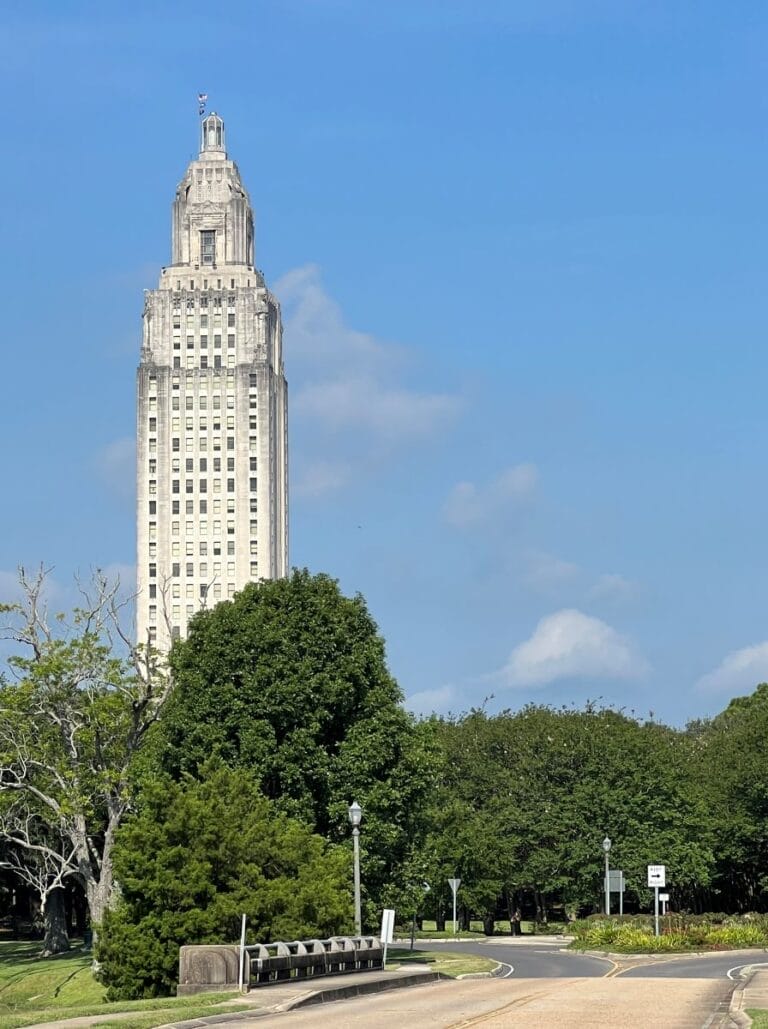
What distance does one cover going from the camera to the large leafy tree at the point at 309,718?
5119 cm

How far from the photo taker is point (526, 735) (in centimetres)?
9275

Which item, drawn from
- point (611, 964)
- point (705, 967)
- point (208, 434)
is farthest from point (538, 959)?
point (208, 434)

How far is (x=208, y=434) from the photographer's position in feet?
567

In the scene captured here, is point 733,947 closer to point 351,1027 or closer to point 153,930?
point 153,930

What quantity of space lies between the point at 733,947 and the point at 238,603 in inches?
925

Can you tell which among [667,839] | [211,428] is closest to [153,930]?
[667,839]

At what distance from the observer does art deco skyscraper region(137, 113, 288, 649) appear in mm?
169625

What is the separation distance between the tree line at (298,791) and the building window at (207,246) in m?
98.3

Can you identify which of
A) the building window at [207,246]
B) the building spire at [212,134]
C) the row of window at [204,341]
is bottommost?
the row of window at [204,341]

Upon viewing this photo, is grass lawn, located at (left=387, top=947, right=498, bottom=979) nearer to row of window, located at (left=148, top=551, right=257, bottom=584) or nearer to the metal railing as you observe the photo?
the metal railing

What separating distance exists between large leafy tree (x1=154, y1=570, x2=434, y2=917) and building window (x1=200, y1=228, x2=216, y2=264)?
13155 cm

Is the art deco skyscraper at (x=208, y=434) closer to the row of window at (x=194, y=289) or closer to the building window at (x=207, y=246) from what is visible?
the row of window at (x=194, y=289)

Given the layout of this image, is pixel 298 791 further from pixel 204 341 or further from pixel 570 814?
pixel 204 341

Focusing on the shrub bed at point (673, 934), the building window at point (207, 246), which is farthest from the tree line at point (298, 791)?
the building window at point (207, 246)
